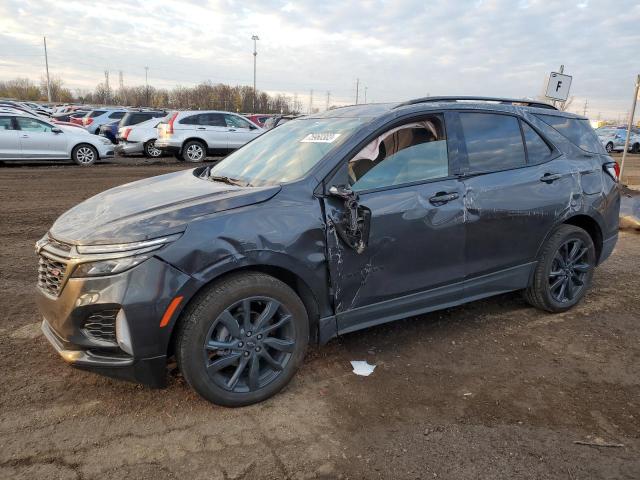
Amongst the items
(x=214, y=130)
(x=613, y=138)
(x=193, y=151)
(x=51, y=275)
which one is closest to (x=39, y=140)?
(x=193, y=151)

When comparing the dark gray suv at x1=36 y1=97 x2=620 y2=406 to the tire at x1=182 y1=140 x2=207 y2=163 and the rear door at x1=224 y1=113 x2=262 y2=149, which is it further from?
the rear door at x1=224 y1=113 x2=262 y2=149

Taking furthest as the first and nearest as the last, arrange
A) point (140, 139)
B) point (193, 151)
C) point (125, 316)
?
point (140, 139) < point (193, 151) < point (125, 316)

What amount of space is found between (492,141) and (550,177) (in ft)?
2.07

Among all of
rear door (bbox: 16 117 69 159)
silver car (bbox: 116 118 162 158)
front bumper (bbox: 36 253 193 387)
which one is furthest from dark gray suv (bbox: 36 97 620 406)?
silver car (bbox: 116 118 162 158)

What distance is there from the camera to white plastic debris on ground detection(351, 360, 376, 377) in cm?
346

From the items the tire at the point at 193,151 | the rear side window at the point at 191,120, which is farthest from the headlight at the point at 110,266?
the rear side window at the point at 191,120

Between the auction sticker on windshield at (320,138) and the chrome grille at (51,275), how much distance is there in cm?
184

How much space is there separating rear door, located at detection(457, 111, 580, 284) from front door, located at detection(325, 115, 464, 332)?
0.17 meters

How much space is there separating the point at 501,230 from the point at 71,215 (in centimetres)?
308

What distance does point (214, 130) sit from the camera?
55.4 ft

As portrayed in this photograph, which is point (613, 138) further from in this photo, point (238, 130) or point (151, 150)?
point (151, 150)

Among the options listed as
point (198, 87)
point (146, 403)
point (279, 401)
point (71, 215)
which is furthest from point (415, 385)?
point (198, 87)

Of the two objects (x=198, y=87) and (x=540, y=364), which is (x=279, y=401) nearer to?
(x=540, y=364)

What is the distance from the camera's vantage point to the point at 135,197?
3391mm
